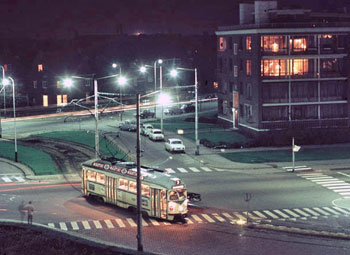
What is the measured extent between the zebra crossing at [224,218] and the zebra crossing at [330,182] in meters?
A: 5.82

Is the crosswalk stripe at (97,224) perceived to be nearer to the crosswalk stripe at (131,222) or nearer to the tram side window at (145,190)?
the crosswalk stripe at (131,222)

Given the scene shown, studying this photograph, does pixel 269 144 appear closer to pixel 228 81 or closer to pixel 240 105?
pixel 240 105

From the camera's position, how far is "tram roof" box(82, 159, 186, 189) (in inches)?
1512

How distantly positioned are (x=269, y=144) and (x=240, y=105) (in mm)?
14103

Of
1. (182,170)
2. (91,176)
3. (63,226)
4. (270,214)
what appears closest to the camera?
(63,226)

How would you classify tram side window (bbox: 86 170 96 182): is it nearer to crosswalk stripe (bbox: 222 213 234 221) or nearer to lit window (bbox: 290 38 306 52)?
crosswalk stripe (bbox: 222 213 234 221)

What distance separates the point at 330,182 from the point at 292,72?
103ft

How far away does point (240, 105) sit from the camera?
3383 inches

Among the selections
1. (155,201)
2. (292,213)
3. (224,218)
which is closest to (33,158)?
(155,201)

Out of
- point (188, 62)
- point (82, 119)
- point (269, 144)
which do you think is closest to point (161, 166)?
point (269, 144)

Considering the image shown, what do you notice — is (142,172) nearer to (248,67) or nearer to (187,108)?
(248,67)

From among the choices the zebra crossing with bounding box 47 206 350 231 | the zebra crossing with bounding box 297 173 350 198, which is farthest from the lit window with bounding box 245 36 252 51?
the zebra crossing with bounding box 47 206 350 231

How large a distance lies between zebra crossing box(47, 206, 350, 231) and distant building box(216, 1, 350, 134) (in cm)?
3789

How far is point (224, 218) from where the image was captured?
3909 centimetres
